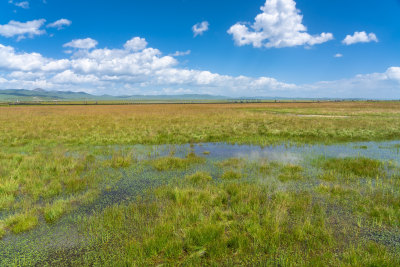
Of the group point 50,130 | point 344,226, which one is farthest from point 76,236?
point 50,130

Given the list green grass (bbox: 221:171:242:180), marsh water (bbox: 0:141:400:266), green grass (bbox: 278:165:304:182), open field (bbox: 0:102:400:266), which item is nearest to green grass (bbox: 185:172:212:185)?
open field (bbox: 0:102:400:266)

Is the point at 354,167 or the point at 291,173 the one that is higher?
the point at 354,167

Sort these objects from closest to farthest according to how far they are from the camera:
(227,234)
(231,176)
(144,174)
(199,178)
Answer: (227,234) → (199,178) → (231,176) → (144,174)

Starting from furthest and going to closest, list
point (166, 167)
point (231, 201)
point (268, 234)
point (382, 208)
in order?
point (166, 167), point (231, 201), point (382, 208), point (268, 234)

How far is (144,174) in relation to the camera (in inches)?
410

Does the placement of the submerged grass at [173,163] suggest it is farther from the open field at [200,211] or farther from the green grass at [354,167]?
the green grass at [354,167]

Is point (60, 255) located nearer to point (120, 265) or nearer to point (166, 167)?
point (120, 265)

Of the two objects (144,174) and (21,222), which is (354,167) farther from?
(21,222)

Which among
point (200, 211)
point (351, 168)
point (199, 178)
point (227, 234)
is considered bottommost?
point (227, 234)

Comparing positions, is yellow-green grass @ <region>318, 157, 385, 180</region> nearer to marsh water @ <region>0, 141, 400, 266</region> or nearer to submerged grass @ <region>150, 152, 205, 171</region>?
marsh water @ <region>0, 141, 400, 266</region>

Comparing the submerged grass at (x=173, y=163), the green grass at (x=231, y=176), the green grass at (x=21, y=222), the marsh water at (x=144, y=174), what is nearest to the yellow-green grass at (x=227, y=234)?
the marsh water at (x=144, y=174)

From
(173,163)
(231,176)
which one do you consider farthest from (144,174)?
(231,176)

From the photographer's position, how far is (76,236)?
5.48 metres

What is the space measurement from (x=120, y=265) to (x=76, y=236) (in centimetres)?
206
